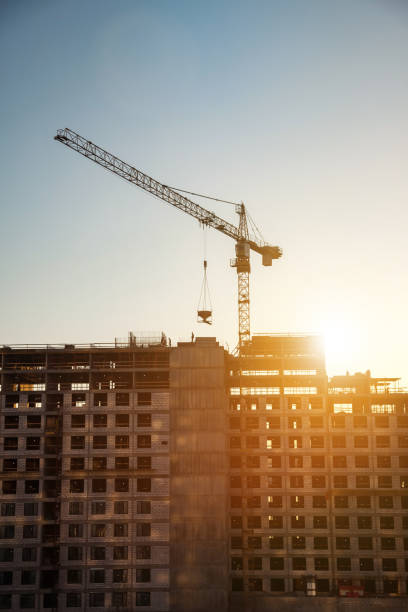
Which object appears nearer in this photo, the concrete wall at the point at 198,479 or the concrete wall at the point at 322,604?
the concrete wall at the point at 198,479

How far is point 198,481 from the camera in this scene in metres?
85.1

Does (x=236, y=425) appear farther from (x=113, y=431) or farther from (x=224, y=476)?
(x=113, y=431)

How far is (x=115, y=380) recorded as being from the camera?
91.4m

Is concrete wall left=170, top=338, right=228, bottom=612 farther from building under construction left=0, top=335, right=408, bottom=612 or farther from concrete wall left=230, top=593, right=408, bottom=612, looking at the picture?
concrete wall left=230, top=593, right=408, bottom=612

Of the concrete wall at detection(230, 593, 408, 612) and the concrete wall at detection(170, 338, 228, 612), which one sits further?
the concrete wall at detection(230, 593, 408, 612)

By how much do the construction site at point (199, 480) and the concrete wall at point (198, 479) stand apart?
18 centimetres

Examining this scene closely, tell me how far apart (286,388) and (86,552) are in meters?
35.0

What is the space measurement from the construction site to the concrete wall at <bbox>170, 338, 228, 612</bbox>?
0.18 meters

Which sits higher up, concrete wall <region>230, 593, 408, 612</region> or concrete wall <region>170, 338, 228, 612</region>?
concrete wall <region>170, 338, 228, 612</region>

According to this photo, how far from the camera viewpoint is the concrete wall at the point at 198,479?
271 feet

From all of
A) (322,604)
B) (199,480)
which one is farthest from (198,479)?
(322,604)

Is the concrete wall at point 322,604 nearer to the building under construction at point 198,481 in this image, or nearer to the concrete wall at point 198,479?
the building under construction at point 198,481

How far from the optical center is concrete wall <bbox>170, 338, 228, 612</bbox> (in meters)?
82.8

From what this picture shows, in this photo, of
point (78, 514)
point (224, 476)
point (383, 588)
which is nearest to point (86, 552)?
point (78, 514)
